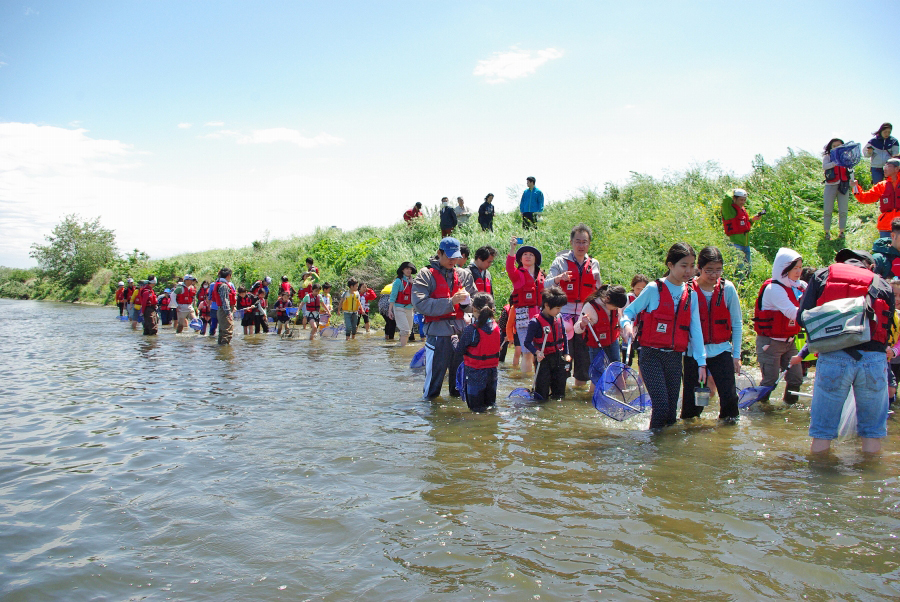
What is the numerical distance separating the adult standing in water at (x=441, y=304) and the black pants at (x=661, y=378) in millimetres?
2097

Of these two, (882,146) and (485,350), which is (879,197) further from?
(485,350)

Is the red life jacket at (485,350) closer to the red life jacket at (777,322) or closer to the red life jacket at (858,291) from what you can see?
the red life jacket at (777,322)

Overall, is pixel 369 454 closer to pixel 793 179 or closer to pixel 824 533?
pixel 824 533

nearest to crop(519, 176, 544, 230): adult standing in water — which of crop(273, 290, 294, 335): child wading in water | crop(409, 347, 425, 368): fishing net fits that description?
crop(273, 290, 294, 335): child wading in water

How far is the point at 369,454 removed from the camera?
5.56 meters

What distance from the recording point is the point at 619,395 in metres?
6.56

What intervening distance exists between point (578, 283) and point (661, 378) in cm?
270

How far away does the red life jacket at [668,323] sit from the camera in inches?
212

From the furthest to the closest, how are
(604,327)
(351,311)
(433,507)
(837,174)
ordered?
(351,311), (837,174), (604,327), (433,507)

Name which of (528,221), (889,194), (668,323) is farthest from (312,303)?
(889,194)

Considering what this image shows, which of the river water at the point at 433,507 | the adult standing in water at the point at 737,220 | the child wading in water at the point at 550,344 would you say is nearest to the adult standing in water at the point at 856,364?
the river water at the point at 433,507

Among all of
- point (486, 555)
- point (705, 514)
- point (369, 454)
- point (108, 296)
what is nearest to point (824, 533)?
point (705, 514)

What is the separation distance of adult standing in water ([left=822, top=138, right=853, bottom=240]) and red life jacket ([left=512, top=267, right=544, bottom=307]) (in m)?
7.27

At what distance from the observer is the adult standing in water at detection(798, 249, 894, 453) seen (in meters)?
4.43
